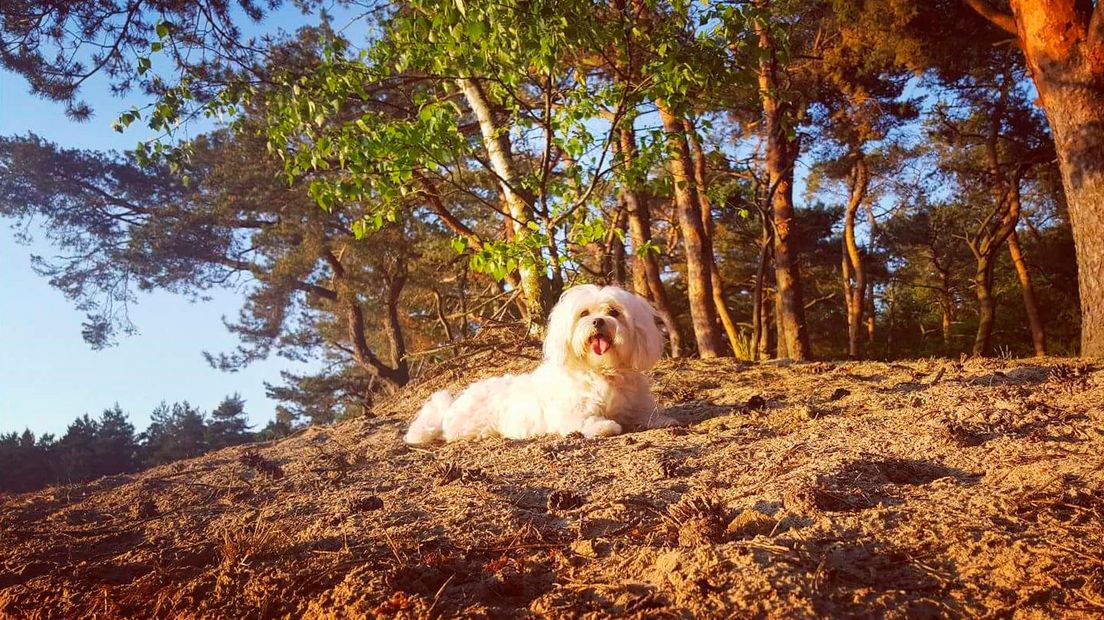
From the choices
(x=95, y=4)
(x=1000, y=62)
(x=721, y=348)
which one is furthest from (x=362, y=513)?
(x=1000, y=62)

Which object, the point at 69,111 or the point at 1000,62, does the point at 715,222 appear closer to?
the point at 1000,62

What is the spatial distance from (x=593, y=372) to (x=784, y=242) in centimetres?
839

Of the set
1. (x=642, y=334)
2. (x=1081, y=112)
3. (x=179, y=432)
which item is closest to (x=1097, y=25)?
(x=1081, y=112)

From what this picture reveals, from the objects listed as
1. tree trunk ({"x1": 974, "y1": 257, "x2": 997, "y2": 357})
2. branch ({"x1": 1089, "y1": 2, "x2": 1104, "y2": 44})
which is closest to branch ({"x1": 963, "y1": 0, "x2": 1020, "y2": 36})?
branch ({"x1": 1089, "y1": 2, "x2": 1104, "y2": 44})

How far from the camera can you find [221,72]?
6969 mm

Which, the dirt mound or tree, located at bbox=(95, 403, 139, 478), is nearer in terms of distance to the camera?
the dirt mound

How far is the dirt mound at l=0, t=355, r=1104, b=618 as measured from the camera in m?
1.92

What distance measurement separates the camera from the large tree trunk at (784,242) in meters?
11.4

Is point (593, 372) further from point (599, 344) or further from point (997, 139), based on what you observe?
point (997, 139)

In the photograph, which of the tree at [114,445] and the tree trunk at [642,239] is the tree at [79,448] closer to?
the tree at [114,445]

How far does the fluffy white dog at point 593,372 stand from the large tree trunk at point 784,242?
22.9ft

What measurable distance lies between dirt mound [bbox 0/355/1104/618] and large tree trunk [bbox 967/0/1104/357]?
3129 mm

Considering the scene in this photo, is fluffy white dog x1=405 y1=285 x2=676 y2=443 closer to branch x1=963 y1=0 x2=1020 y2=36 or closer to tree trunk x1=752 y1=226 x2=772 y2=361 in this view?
tree trunk x1=752 y1=226 x2=772 y2=361

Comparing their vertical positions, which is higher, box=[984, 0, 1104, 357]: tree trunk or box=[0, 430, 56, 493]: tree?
box=[984, 0, 1104, 357]: tree trunk
